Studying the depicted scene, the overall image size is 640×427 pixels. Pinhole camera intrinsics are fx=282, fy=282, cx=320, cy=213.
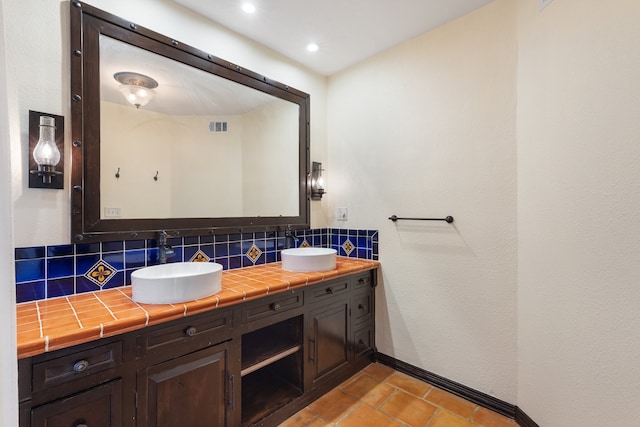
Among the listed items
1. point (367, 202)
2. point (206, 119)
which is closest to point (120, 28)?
point (206, 119)

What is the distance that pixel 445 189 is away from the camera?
189 centimetres

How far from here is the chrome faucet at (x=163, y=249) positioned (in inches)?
60.6

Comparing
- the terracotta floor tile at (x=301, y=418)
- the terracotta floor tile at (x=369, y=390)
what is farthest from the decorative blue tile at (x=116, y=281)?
the terracotta floor tile at (x=369, y=390)

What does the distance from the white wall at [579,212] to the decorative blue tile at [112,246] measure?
2179mm

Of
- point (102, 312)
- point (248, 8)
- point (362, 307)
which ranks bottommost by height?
point (362, 307)

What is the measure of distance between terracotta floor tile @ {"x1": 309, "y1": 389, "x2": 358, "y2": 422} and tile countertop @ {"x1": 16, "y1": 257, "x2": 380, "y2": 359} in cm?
77

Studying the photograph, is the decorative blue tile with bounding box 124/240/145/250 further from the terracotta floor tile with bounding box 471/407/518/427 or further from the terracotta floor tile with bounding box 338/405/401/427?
the terracotta floor tile with bounding box 471/407/518/427

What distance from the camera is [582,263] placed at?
1.24 meters

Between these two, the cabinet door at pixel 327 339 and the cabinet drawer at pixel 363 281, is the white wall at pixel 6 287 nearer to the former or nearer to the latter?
the cabinet door at pixel 327 339

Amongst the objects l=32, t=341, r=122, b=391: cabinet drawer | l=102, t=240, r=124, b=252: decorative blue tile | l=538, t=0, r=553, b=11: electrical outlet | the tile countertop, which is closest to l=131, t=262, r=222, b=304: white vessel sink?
the tile countertop

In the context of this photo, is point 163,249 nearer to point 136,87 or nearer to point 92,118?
point 92,118

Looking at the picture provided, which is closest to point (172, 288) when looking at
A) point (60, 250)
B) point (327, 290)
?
point (60, 250)

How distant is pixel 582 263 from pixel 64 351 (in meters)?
2.04

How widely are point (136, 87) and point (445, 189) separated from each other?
6.36 ft
